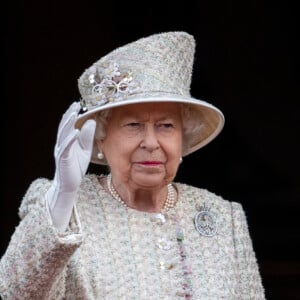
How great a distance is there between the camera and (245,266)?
351cm

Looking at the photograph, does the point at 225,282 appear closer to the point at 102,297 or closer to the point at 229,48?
the point at 102,297

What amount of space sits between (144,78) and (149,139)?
170 mm

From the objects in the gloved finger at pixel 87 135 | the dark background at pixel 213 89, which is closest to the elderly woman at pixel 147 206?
the gloved finger at pixel 87 135

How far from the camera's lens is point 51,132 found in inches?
211

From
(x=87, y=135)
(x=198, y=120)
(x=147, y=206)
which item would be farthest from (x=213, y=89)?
(x=87, y=135)

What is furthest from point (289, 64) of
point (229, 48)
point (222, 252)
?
point (222, 252)

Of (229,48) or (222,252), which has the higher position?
(229,48)

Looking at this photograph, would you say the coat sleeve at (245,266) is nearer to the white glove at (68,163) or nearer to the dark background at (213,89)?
the white glove at (68,163)

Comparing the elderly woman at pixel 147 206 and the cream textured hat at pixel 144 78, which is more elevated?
the cream textured hat at pixel 144 78

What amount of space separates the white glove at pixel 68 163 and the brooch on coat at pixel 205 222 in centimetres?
58

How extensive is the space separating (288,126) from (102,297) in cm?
250

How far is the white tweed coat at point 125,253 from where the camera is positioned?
3.07 meters

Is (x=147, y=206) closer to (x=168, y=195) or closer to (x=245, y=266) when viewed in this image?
(x=168, y=195)

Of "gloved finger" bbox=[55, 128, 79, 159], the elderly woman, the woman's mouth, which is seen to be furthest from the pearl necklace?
"gloved finger" bbox=[55, 128, 79, 159]
